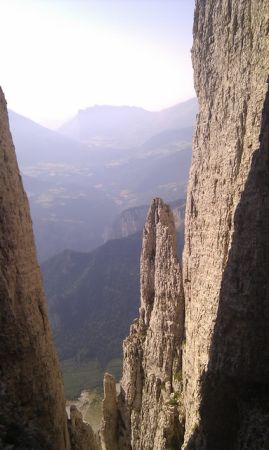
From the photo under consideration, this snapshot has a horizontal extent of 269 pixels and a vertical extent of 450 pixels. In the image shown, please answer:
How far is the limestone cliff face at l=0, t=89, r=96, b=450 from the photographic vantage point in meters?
17.7

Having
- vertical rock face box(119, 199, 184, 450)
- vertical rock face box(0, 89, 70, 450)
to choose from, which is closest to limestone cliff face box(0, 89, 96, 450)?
vertical rock face box(0, 89, 70, 450)

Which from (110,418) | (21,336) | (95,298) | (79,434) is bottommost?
(110,418)

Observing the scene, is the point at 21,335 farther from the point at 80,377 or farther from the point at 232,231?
the point at 80,377

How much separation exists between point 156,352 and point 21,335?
48.9 feet

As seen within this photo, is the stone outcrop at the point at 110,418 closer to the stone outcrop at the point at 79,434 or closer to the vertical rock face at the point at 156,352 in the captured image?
the vertical rock face at the point at 156,352

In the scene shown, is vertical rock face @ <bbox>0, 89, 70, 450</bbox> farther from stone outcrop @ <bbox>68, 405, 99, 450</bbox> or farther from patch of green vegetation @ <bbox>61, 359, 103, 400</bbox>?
patch of green vegetation @ <bbox>61, 359, 103, 400</bbox>

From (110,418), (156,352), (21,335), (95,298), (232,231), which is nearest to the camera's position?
(21,335)

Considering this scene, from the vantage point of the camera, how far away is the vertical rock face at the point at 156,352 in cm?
2880

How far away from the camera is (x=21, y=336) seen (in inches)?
734

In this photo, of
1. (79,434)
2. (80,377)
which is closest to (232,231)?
(79,434)

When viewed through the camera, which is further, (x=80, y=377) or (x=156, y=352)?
(x=80, y=377)

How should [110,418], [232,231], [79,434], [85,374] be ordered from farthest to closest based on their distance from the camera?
[85,374], [110,418], [79,434], [232,231]

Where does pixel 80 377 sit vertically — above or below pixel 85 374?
below

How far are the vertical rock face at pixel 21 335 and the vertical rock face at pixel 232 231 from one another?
25.4ft
